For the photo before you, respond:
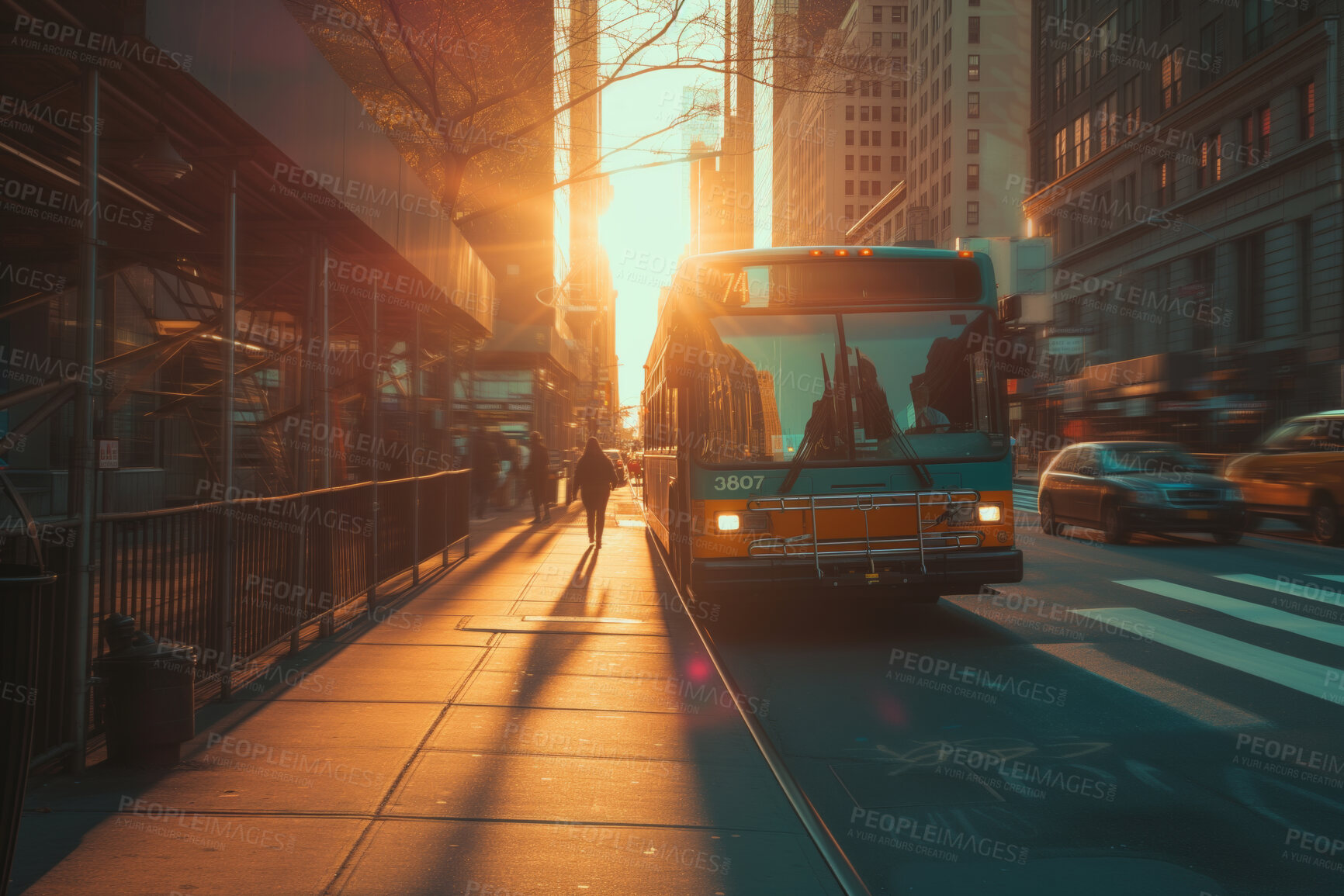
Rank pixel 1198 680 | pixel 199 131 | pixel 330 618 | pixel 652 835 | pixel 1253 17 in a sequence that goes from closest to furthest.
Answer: pixel 652 835, pixel 199 131, pixel 1198 680, pixel 330 618, pixel 1253 17

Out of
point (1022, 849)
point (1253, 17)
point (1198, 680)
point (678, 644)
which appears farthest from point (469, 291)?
point (1253, 17)

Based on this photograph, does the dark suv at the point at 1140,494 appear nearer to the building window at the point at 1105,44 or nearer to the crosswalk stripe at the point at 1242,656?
the crosswalk stripe at the point at 1242,656

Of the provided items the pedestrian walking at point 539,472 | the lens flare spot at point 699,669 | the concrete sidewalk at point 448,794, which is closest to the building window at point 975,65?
the pedestrian walking at point 539,472

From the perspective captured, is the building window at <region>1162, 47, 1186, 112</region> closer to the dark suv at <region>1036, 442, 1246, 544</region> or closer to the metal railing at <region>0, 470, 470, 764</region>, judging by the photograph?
the dark suv at <region>1036, 442, 1246, 544</region>

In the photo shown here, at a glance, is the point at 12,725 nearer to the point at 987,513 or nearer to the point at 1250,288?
the point at 987,513

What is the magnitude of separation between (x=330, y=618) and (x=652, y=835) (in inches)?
Answer: 205

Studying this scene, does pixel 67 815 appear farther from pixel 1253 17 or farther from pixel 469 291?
pixel 1253 17

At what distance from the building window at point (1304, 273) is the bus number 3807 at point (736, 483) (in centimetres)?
3453

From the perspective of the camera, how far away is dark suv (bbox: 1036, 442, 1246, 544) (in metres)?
16.6

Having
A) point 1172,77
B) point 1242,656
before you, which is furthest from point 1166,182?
point 1242,656

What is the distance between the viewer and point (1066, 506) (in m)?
18.9

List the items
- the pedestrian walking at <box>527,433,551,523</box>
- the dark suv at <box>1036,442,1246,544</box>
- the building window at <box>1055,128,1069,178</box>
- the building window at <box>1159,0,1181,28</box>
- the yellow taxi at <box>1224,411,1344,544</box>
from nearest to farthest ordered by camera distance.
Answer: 1. the dark suv at <box>1036,442,1246,544</box>
2. the yellow taxi at <box>1224,411,1344,544</box>
3. the pedestrian walking at <box>527,433,551,523</box>
4. the building window at <box>1159,0,1181,28</box>
5. the building window at <box>1055,128,1069,178</box>

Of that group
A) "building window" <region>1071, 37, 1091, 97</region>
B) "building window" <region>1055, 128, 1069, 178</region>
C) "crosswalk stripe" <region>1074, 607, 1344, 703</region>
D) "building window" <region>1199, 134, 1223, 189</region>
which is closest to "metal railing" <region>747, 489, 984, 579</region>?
"crosswalk stripe" <region>1074, 607, 1344, 703</region>

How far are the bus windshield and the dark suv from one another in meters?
9.05
